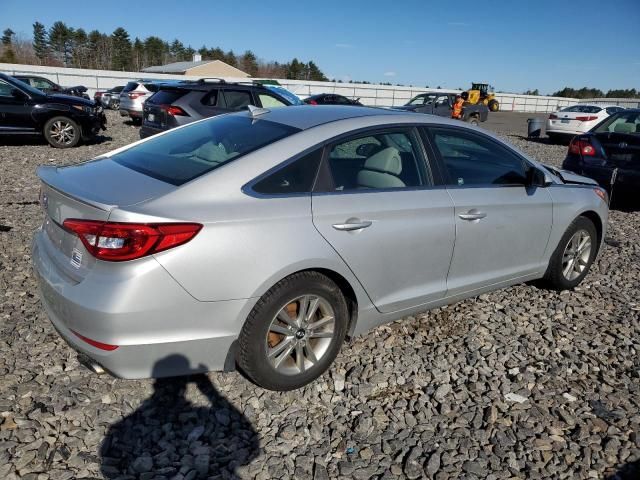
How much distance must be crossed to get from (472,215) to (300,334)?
1.45 metres

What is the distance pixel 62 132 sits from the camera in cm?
1180

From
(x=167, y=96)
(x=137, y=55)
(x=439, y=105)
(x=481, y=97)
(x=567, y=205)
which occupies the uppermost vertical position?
(x=137, y=55)

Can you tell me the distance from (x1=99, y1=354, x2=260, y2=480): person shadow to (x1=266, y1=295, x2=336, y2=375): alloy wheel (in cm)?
39

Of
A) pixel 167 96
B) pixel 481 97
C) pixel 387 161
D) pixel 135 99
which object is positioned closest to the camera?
A: pixel 387 161

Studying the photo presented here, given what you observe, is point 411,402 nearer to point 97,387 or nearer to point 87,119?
point 97,387

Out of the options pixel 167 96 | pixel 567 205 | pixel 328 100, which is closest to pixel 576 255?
pixel 567 205

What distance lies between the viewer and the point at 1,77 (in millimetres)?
11172

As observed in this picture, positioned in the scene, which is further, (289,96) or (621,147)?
(289,96)

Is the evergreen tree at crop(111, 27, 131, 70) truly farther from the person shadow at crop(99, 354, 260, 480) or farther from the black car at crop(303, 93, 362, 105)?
the person shadow at crop(99, 354, 260, 480)

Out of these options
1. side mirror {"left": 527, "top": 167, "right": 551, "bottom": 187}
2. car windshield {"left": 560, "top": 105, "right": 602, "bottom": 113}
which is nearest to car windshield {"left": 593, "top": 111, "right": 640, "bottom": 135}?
side mirror {"left": 527, "top": 167, "right": 551, "bottom": 187}

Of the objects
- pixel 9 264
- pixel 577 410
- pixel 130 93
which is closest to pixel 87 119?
pixel 130 93

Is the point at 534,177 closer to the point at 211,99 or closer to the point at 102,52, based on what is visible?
the point at 211,99

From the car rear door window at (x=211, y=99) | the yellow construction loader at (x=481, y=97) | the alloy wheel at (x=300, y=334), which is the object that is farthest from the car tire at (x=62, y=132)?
the yellow construction loader at (x=481, y=97)

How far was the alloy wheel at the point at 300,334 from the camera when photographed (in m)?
2.74
